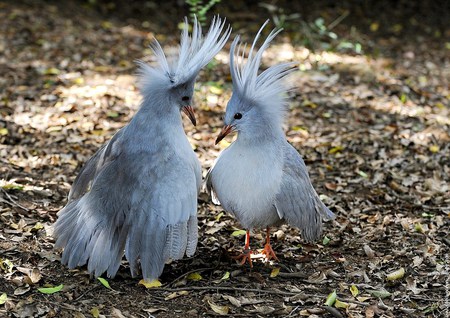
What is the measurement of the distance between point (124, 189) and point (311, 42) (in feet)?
15.4

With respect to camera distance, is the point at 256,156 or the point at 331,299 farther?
the point at 256,156

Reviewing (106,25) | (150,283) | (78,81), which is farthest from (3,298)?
(106,25)

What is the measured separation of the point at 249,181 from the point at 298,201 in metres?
0.39

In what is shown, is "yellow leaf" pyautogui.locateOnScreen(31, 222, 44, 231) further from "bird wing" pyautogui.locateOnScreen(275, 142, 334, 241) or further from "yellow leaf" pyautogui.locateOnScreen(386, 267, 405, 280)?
"yellow leaf" pyautogui.locateOnScreen(386, 267, 405, 280)

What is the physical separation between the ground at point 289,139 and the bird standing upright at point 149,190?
206 millimetres

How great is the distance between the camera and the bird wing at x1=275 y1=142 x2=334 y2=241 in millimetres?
4066

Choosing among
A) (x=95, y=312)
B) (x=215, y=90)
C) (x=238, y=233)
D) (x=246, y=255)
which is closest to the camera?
(x=95, y=312)

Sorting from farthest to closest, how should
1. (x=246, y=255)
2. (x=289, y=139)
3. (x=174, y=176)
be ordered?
→ (x=289, y=139) < (x=246, y=255) < (x=174, y=176)

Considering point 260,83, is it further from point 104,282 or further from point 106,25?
point 106,25

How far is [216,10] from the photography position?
8633 mm

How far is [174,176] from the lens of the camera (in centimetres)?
386

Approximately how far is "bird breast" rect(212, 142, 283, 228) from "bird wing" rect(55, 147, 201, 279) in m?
0.20

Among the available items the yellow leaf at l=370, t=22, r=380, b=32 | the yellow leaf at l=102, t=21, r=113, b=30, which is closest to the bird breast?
the yellow leaf at l=102, t=21, r=113, b=30

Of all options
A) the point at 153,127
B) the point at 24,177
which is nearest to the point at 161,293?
the point at 153,127
